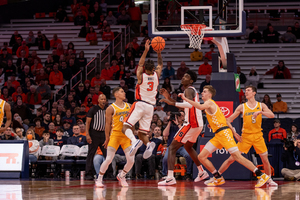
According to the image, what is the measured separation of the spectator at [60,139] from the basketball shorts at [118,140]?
5.42 m

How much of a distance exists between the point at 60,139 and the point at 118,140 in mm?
5656

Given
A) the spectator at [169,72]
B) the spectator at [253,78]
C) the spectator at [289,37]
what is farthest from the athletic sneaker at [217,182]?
the spectator at [289,37]

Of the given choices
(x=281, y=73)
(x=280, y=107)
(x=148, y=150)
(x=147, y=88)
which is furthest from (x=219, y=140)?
(x=281, y=73)

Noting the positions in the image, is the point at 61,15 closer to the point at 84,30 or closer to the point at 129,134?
the point at 84,30

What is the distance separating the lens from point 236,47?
67.3ft

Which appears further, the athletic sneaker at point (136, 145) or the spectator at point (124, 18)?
the spectator at point (124, 18)

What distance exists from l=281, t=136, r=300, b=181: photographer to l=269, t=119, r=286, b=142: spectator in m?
1.65

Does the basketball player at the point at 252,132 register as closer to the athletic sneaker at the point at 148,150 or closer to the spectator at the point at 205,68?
the athletic sneaker at the point at 148,150

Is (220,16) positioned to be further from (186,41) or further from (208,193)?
(186,41)

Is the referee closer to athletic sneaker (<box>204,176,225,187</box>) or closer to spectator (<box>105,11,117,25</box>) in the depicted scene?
athletic sneaker (<box>204,176,225,187</box>)

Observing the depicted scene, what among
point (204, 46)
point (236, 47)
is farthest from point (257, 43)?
point (204, 46)

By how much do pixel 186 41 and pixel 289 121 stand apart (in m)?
8.11

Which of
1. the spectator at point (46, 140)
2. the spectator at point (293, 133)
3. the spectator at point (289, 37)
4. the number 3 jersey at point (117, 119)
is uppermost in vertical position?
the spectator at point (289, 37)

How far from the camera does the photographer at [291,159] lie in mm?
11406
